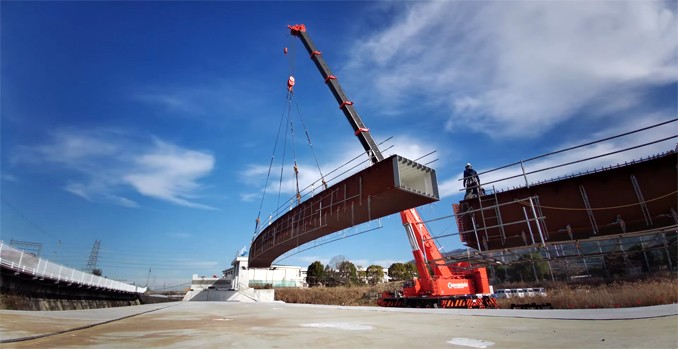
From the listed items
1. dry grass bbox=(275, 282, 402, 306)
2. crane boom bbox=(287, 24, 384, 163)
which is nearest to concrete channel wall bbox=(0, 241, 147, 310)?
dry grass bbox=(275, 282, 402, 306)

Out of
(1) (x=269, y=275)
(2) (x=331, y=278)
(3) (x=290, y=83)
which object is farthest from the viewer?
(1) (x=269, y=275)

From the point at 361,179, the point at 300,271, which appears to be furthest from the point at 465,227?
the point at 300,271

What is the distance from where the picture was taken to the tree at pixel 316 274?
72.8m

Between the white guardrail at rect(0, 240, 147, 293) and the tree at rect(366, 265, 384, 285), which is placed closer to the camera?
the white guardrail at rect(0, 240, 147, 293)

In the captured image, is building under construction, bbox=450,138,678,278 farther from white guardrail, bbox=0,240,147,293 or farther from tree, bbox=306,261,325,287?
tree, bbox=306,261,325,287

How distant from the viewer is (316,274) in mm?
73188

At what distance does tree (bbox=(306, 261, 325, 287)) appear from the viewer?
239ft

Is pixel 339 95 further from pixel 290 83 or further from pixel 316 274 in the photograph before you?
pixel 316 274

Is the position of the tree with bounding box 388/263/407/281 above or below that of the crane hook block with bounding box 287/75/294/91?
below

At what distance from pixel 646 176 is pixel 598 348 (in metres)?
10.2

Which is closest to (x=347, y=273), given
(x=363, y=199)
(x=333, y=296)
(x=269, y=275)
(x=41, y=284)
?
(x=269, y=275)

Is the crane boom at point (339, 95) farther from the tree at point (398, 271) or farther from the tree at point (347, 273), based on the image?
the tree at point (398, 271)

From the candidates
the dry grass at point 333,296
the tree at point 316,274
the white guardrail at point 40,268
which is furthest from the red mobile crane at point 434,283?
the tree at point 316,274

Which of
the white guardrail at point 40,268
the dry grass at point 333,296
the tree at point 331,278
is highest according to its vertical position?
the white guardrail at point 40,268
